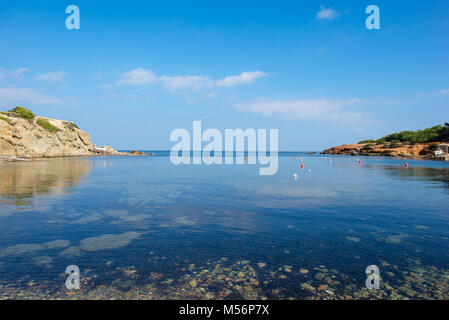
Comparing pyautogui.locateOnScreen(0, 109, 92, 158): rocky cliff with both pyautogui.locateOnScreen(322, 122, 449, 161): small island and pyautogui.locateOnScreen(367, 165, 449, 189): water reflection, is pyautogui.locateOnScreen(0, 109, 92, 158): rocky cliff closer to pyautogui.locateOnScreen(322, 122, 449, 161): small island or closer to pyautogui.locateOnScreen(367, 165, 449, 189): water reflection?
pyautogui.locateOnScreen(367, 165, 449, 189): water reflection

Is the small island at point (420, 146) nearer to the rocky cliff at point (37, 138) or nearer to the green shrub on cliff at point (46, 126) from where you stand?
the rocky cliff at point (37, 138)

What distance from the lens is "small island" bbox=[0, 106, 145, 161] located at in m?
78.8

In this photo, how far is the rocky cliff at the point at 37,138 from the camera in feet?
260

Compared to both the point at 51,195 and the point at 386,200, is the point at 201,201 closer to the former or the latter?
the point at 51,195

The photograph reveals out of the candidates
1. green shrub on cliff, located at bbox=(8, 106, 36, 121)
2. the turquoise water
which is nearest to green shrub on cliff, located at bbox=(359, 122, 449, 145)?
the turquoise water

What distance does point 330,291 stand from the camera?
23.3ft

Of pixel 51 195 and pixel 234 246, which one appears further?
pixel 51 195

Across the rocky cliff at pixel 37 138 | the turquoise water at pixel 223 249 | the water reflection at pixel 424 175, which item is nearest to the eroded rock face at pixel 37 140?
the rocky cliff at pixel 37 138

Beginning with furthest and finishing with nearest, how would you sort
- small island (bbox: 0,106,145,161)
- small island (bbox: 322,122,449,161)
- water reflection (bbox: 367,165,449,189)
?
small island (bbox: 322,122,449,161) < small island (bbox: 0,106,145,161) < water reflection (bbox: 367,165,449,189)

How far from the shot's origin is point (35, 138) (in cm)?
9044

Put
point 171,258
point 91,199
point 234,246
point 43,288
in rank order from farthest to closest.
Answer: point 91,199, point 234,246, point 171,258, point 43,288

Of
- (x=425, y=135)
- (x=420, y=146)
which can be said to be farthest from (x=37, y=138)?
(x=425, y=135)

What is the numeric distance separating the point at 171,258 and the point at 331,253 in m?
5.80
